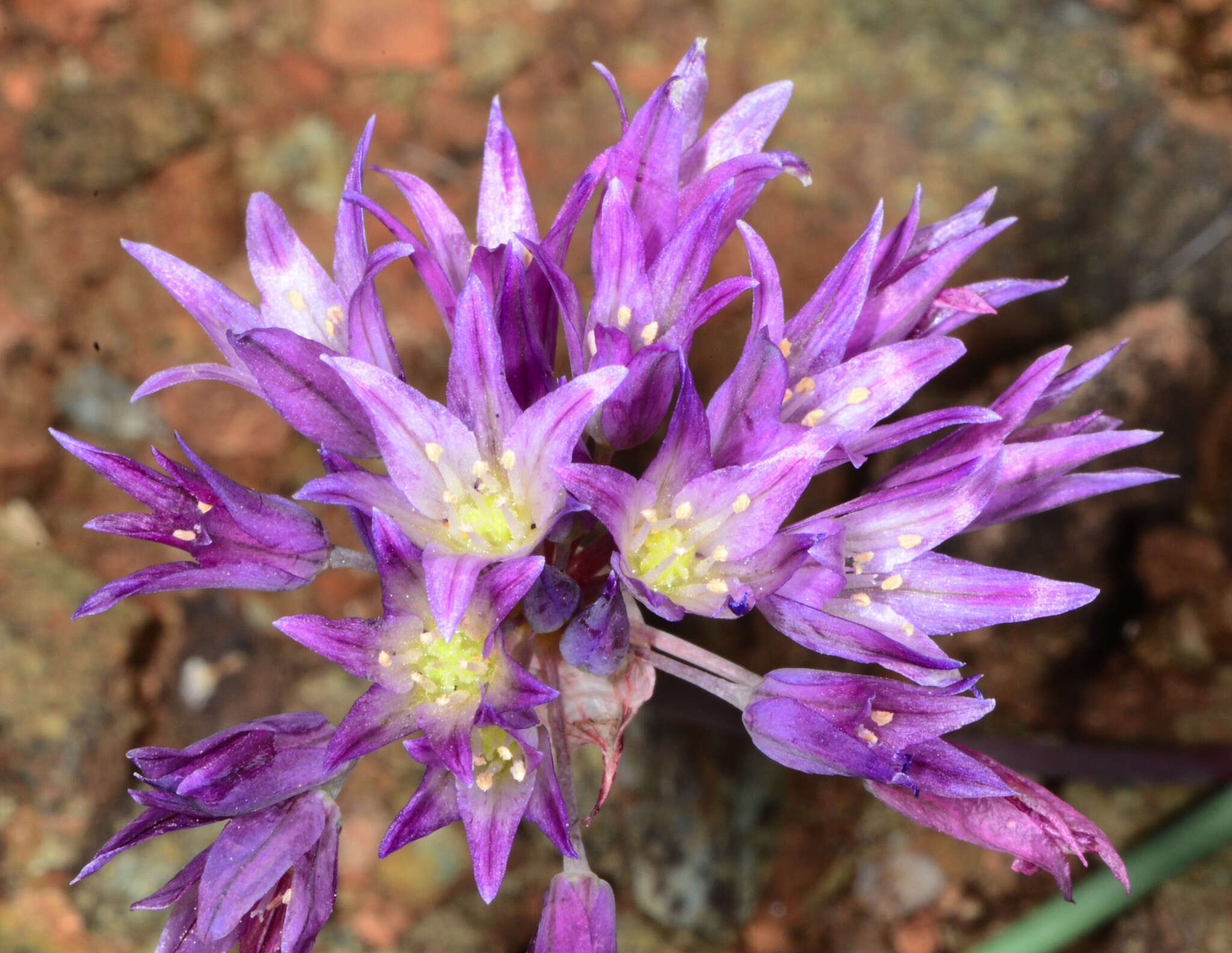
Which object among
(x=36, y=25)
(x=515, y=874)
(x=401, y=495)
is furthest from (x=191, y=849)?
(x=36, y=25)

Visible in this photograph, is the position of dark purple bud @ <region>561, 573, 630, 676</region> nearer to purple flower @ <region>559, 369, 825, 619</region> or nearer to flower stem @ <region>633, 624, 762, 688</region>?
purple flower @ <region>559, 369, 825, 619</region>

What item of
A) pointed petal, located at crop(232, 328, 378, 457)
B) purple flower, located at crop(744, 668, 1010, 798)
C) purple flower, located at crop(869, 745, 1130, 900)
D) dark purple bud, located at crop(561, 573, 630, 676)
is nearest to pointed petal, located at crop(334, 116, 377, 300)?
pointed petal, located at crop(232, 328, 378, 457)

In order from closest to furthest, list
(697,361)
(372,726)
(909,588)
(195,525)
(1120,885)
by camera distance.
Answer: (372,726) → (195,525) → (909,588) → (1120,885) → (697,361)

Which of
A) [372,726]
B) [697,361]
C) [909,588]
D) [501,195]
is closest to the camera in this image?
[372,726]

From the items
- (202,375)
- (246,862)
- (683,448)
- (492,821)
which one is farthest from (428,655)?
(202,375)

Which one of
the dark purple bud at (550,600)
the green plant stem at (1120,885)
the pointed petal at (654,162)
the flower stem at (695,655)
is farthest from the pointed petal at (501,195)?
the green plant stem at (1120,885)

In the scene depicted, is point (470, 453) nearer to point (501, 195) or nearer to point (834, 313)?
point (501, 195)

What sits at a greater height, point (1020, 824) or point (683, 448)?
point (683, 448)
